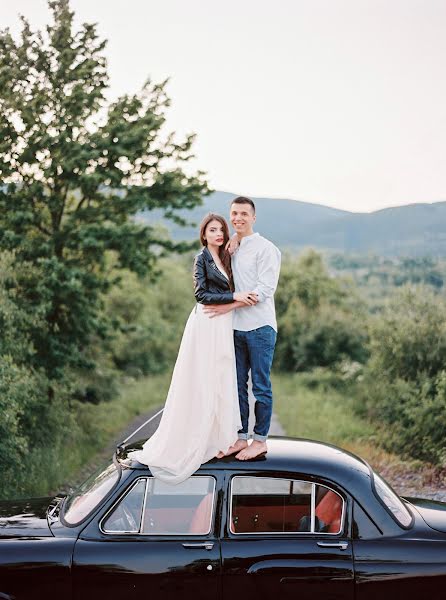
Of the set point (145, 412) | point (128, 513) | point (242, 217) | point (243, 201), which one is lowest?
point (145, 412)

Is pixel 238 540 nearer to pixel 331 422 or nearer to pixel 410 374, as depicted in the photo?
pixel 410 374

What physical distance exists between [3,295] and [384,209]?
173ft

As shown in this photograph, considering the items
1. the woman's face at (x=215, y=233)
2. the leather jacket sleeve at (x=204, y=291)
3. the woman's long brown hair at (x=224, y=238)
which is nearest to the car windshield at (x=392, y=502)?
the leather jacket sleeve at (x=204, y=291)

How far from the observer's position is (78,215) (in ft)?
61.5

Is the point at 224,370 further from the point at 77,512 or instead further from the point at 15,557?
the point at 15,557

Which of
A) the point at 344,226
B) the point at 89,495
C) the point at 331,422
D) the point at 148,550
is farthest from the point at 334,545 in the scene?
the point at 344,226

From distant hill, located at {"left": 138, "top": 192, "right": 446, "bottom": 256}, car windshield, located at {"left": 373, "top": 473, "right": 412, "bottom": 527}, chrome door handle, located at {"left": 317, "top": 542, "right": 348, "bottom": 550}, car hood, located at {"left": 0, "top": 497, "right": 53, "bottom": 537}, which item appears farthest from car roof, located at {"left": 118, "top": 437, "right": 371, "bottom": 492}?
distant hill, located at {"left": 138, "top": 192, "right": 446, "bottom": 256}

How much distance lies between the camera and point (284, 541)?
5.30 m

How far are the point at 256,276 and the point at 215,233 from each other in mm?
552

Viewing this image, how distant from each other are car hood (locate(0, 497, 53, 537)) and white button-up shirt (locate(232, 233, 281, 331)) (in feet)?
7.67

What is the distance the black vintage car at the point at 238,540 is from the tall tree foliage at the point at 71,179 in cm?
1147

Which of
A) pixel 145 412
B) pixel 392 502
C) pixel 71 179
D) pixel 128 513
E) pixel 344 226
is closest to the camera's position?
pixel 128 513

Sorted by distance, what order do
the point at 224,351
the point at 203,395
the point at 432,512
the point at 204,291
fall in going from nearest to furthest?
the point at 432,512 → the point at 203,395 → the point at 224,351 → the point at 204,291

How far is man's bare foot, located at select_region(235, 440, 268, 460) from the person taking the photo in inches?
223
